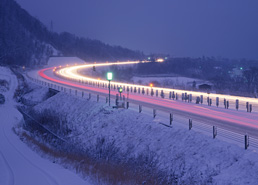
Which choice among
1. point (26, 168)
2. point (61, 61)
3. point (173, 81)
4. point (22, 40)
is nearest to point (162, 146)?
point (26, 168)

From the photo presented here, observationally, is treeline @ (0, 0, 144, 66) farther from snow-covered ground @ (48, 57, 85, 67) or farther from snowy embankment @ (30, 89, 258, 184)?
snowy embankment @ (30, 89, 258, 184)

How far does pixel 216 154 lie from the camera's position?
14234mm

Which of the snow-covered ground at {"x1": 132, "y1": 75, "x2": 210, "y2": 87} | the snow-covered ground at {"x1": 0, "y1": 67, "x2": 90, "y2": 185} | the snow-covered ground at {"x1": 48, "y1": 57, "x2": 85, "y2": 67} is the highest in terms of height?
the snow-covered ground at {"x1": 48, "y1": 57, "x2": 85, "y2": 67}

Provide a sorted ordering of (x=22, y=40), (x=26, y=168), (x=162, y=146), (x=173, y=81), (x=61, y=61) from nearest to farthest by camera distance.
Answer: (x=26, y=168)
(x=162, y=146)
(x=173, y=81)
(x=61, y=61)
(x=22, y=40)

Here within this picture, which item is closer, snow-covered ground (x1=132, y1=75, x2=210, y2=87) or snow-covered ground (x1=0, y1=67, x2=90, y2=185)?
snow-covered ground (x1=0, y1=67, x2=90, y2=185)

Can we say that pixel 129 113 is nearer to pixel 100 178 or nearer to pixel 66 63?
pixel 100 178

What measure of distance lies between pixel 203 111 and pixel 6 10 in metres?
166

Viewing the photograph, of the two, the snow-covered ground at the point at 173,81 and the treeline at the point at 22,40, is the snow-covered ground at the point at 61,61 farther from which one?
the snow-covered ground at the point at 173,81

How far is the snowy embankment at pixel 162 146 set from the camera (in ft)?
42.2

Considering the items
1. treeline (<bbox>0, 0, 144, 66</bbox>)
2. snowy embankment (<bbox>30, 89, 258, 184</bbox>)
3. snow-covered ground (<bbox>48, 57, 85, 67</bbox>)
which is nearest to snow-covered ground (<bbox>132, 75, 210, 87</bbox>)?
snow-covered ground (<bbox>48, 57, 85, 67</bbox>)

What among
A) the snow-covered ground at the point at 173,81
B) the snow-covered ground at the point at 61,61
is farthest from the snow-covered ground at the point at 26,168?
the snow-covered ground at the point at 61,61

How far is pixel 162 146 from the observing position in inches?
711

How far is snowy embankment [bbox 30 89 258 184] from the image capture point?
12867mm

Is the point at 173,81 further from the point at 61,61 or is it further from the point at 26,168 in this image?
the point at 26,168
